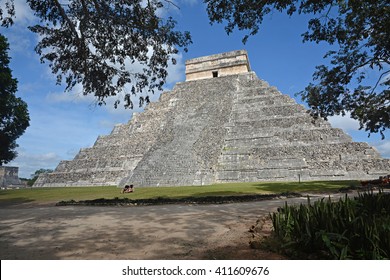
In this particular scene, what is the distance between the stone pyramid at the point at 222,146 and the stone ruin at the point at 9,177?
1124cm

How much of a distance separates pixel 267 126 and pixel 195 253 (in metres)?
18.9

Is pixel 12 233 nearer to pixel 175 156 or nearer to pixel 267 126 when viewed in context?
pixel 175 156

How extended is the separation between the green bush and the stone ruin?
36.5 meters

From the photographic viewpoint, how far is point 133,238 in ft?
15.5

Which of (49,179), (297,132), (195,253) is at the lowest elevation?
(195,253)

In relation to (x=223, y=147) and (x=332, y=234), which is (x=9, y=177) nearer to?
(x=223, y=147)

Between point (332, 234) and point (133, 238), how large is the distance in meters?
2.88

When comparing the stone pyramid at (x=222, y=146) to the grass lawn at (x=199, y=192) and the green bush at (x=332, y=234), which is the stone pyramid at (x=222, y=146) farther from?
the green bush at (x=332, y=234)

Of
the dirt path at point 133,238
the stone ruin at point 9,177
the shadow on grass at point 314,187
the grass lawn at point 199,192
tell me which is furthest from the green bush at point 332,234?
the stone ruin at point 9,177

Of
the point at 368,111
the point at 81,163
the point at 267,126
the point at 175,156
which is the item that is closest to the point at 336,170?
the point at 267,126

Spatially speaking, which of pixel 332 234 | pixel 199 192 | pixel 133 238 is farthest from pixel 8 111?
pixel 332 234

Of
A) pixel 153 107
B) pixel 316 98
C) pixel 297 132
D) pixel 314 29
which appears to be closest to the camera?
pixel 314 29

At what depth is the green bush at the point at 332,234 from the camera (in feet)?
10.4

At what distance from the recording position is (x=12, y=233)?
17.8 ft
